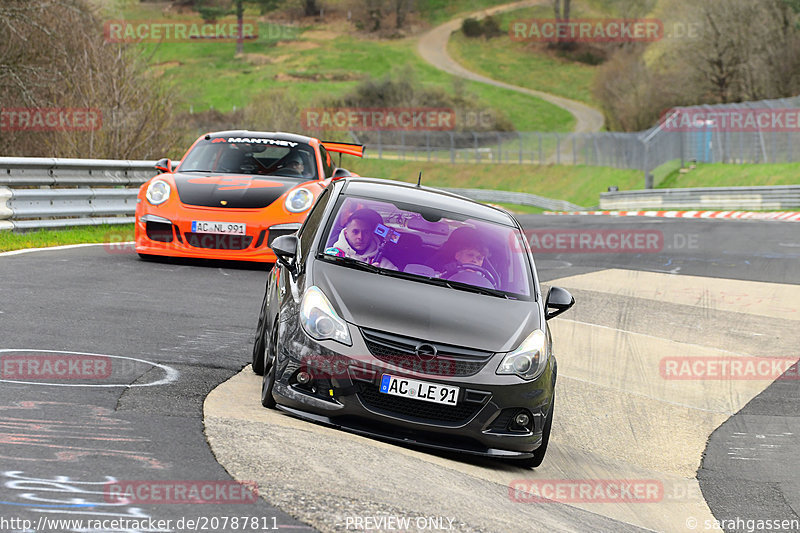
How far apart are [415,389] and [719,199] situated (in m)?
33.2

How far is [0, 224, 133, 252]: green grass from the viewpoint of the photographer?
1389cm

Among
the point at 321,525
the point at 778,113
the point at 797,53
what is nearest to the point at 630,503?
the point at 321,525

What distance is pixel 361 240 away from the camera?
22.8 feet

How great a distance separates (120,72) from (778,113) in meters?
27.1

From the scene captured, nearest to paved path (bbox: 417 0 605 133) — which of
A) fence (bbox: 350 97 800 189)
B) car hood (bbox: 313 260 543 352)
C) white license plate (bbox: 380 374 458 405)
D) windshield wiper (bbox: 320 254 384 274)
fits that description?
fence (bbox: 350 97 800 189)

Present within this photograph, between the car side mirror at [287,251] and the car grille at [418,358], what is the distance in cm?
107

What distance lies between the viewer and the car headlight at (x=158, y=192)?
12.2 meters

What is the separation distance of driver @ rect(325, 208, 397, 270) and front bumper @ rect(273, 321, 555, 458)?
82 centimetres

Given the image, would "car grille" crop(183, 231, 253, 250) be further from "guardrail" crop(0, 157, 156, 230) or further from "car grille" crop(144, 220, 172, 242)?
"guardrail" crop(0, 157, 156, 230)

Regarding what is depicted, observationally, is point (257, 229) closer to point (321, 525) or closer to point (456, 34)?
point (321, 525)

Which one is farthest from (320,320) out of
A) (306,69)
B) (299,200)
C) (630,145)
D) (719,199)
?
(306,69)

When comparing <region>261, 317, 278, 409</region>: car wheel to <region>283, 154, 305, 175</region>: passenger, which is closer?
<region>261, 317, 278, 409</region>: car wheel

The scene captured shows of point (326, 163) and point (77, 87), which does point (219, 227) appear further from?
point (77, 87)

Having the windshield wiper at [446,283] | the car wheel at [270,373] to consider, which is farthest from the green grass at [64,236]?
the windshield wiper at [446,283]
